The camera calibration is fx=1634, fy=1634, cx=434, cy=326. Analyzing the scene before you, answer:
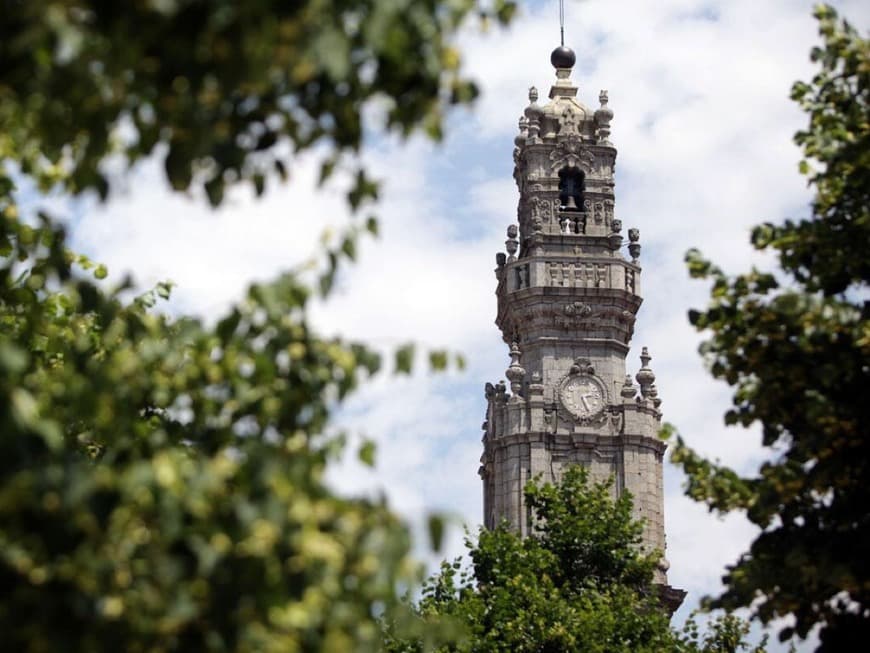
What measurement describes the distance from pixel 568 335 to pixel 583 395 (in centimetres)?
259

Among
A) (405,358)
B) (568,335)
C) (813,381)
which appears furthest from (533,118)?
(405,358)

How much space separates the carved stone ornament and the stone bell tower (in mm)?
40

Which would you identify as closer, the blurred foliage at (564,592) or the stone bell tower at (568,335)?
the blurred foliage at (564,592)

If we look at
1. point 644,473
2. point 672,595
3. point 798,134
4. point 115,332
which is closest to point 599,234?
point 644,473

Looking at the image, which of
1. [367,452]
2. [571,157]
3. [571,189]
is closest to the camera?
[367,452]

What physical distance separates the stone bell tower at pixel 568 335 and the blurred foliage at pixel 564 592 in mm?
12925

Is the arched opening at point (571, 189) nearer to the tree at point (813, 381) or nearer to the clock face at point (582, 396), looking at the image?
the clock face at point (582, 396)

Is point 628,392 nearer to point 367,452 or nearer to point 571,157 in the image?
point 571,157

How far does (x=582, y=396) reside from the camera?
64938 mm

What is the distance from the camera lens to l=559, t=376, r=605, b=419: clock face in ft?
212

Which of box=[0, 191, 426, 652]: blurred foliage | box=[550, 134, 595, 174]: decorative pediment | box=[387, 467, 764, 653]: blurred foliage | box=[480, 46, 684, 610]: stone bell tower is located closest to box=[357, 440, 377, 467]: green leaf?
box=[0, 191, 426, 652]: blurred foliage

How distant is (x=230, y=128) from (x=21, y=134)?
3.24 meters

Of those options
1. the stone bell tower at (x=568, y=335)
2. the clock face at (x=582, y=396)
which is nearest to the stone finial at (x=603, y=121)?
the stone bell tower at (x=568, y=335)

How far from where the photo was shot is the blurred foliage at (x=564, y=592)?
42406mm
